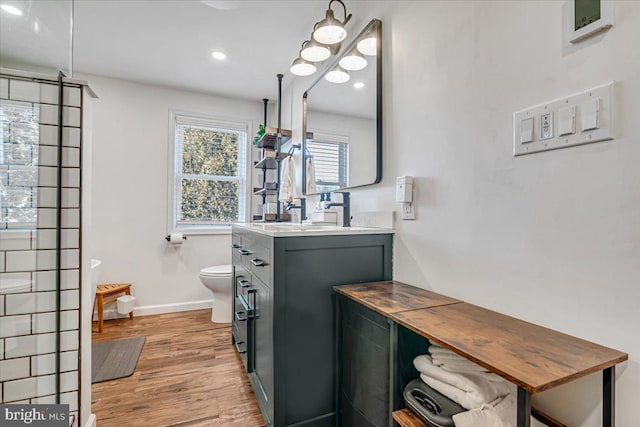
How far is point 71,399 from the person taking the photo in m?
1.19

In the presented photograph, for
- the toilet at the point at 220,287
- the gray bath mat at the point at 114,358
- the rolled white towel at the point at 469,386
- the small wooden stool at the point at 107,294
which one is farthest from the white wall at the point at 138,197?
the rolled white towel at the point at 469,386

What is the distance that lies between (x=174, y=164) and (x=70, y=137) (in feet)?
7.41

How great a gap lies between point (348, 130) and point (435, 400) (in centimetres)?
153

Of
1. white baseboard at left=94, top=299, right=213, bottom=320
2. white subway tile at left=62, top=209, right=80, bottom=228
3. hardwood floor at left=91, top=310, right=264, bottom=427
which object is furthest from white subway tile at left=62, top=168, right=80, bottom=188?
white baseboard at left=94, top=299, right=213, bottom=320

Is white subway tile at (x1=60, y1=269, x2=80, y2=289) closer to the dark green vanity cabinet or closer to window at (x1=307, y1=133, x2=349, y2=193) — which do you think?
the dark green vanity cabinet

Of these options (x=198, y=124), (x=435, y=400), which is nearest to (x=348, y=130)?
(x=435, y=400)

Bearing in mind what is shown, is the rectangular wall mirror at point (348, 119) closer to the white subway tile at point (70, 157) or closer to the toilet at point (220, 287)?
the toilet at point (220, 287)

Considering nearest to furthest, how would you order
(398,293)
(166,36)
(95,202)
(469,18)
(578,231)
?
(578,231), (469,18), (398,293), (166,36), (95,202)

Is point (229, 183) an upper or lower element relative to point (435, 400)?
upper

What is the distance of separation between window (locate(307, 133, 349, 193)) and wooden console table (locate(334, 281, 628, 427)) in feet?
3.52

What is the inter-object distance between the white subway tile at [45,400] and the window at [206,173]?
7.54 ft

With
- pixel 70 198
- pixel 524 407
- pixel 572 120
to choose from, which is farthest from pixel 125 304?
pixel 572 120

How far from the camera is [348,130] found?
6.38 feet

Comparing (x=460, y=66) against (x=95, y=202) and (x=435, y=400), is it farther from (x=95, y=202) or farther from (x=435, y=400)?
(x=95, y=202)
